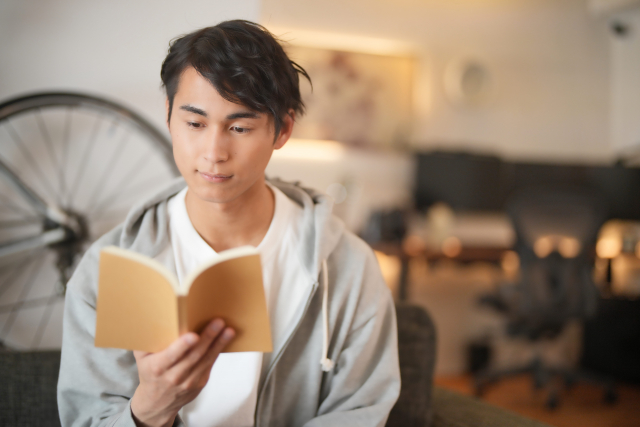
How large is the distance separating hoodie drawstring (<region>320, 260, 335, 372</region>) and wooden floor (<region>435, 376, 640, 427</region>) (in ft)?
6.06

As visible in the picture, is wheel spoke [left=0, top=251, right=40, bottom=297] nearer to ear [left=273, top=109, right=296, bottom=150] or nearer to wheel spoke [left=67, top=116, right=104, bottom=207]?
wheel spoke [left=67, top=116, right=104, bottom=207]

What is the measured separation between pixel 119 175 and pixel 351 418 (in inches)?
44.5

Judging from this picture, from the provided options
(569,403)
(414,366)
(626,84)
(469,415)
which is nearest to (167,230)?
(414,366)

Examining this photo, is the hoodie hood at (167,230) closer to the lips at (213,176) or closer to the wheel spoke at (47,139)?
the lips at (213,176)

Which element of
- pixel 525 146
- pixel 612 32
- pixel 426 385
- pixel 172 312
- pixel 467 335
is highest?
pixel 612 32

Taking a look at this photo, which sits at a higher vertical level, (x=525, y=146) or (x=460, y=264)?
(x=525, y=146)

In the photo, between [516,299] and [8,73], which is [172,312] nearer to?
[8,73]

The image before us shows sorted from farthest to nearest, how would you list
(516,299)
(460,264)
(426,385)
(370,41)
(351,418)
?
(370,41) → (460,264) → (516,299) → (426,385) → (351,418)

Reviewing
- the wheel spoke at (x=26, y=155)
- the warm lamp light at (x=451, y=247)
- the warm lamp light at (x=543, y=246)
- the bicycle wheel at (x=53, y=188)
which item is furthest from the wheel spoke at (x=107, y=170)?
the warm lamp light at (x=543, y=246)

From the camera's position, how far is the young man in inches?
32.2

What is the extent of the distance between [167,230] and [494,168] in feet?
8.32

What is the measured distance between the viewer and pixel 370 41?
115 inches

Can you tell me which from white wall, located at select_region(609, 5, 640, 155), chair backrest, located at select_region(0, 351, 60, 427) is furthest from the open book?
white wall, located at select_region(609, 5, 640, 155)

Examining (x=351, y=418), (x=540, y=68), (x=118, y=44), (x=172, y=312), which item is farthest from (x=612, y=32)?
(x=172, y=312)
